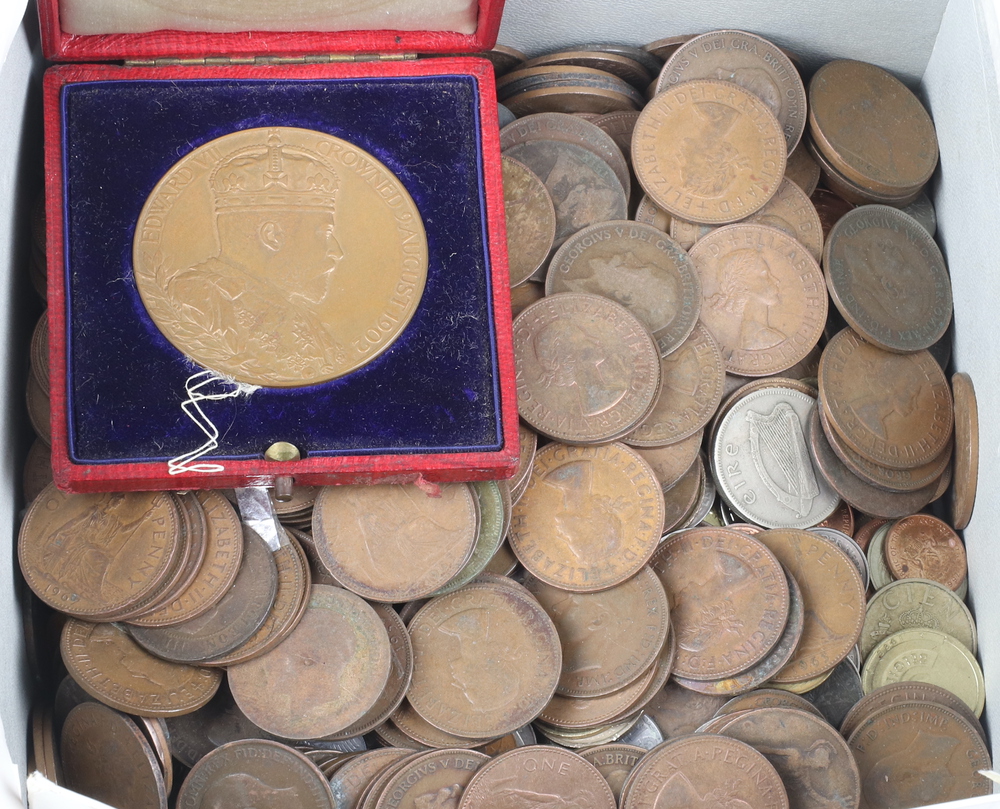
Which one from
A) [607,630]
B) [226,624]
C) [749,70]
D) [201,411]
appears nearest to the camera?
[201,411]

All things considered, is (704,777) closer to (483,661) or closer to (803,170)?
→ (483,661)

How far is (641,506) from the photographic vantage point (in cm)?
287

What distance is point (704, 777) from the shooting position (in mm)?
2678

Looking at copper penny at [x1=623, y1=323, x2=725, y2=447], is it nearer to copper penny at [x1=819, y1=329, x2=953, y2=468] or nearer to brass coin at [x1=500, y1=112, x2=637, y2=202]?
copper penny at [x1=819, y1=329, x2=953, y2=468]

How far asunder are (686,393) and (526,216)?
710 mm

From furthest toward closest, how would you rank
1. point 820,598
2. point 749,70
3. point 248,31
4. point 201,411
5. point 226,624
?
1. point 749,70
2. point 820,598
3. point 248,31
4. point 226,624
5. point 201,411

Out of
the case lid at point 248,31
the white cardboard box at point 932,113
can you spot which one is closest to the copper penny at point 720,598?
the white cardboard box at point 932,113

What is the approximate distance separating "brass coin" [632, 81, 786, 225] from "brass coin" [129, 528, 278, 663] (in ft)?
5.24

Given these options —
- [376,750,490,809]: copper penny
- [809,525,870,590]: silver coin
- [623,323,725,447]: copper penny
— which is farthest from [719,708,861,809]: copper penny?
[623,323,725,447]: copper penny

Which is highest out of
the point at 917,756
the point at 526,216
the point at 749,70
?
the point at 749,70

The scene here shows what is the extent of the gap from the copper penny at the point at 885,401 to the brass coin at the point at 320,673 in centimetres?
148

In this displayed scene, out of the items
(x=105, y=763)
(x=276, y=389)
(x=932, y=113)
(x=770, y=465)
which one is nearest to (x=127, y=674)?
(x=105, y=763)

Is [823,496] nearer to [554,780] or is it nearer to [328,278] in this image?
[554,780]

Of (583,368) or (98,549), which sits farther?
(583,368)
